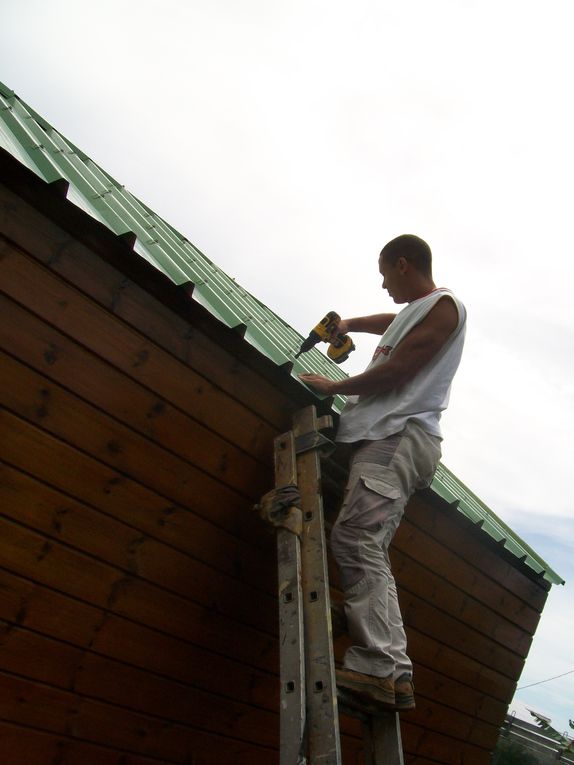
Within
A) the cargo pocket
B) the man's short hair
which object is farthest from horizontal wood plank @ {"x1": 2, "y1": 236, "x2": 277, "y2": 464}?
the man's short hair

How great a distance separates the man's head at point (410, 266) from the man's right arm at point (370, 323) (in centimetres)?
62

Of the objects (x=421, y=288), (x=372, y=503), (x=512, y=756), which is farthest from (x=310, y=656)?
(x=512, y=756)

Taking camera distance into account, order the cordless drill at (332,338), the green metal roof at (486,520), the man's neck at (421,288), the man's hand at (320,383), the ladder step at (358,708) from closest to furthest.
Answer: the ladder step at (358,708)
the man's hand at (320,383)
the man's neck at (421,288)
the cordless drill at (332,338)
the green metal roof at (486,520)

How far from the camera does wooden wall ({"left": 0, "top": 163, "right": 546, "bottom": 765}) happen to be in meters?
2.35

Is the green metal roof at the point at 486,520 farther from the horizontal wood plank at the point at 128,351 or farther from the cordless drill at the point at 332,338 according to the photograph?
the horizontal wood plank at the point at 128,351

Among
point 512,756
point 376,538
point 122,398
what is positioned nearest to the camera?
point 376,538

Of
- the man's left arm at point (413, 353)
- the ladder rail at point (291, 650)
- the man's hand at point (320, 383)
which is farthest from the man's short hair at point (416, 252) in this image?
the ladder rail at point (291, 650)

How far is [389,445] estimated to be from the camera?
2773 millimetres

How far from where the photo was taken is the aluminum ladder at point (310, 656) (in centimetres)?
194

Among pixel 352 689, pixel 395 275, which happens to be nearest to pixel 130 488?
pixel 352 689

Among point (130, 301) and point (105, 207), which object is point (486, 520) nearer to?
point (130, 301)

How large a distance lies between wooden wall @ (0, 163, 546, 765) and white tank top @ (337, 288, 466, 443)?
0.49m

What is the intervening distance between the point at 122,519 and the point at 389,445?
121 centimetres

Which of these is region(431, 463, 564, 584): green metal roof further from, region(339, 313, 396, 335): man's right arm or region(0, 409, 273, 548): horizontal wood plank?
region(0, 409, 273, 548): horizontal wood plank
